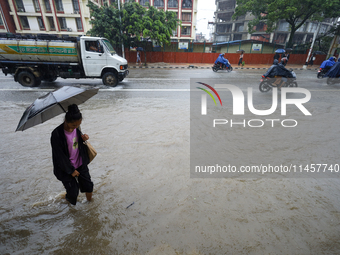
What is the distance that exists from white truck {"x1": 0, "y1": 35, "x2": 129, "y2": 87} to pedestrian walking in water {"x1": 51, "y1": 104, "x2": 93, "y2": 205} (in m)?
7.33

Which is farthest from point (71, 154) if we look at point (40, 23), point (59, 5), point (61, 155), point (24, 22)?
point (24, 22)

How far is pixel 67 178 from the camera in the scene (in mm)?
2115

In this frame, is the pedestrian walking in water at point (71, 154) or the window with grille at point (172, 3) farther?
the window with grille at point (172, 3)

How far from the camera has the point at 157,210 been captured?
2432mm

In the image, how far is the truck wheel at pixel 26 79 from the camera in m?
8.36

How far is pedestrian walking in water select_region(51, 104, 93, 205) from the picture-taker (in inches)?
74.6

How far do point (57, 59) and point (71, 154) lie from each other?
26.9ft

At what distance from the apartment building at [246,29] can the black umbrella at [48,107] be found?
42.7 metres

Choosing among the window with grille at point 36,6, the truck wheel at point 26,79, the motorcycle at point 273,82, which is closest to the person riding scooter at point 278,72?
the motorcycle at point 273,82

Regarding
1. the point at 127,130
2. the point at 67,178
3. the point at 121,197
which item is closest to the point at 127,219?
the point at 121,197

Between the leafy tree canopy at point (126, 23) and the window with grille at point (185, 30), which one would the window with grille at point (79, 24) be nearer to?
the leafy tree canopy at point (126, 23)

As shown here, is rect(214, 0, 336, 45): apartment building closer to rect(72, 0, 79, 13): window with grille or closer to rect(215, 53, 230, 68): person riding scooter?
rect(215, 53, 230, 68): person riding scooter

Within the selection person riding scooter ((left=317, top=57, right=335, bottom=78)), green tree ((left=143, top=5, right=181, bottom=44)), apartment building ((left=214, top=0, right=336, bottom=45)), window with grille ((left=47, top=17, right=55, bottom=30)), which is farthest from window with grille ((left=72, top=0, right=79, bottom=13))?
person riding scooter ((left=317, top=57, right=335, bottom=78))

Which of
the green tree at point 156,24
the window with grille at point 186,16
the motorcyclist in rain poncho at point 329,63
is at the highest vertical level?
the window with grille at point 186,16
